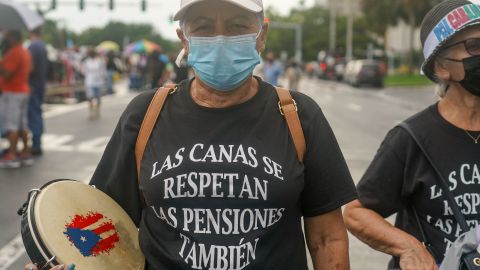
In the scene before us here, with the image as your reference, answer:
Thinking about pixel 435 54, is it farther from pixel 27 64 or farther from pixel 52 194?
pixel 27 64

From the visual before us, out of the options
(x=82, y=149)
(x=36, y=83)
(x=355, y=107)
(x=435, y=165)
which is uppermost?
(x=435, y=165)

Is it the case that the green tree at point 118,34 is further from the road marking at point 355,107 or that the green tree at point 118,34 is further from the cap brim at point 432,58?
the cap brim at point 432,58

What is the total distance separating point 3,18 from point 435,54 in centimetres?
827

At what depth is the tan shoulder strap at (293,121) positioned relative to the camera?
2123 mm

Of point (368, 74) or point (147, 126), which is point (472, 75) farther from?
point (368, 74)

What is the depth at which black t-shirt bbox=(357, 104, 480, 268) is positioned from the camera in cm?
235

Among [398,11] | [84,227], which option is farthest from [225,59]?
[398,11]

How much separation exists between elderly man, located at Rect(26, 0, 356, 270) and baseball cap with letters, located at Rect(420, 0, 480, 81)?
584 millimetres

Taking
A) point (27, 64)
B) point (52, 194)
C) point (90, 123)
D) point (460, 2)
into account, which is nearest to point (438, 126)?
point (460, 2)

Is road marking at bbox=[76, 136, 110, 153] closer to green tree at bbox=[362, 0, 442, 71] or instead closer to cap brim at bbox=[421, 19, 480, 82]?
cap brim at bbox=[421, 19, 480, 82]

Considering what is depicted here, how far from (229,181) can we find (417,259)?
678 millimetres

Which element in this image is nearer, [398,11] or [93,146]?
[93,146]

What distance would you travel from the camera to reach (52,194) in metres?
2.09

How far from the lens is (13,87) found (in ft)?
30.6
